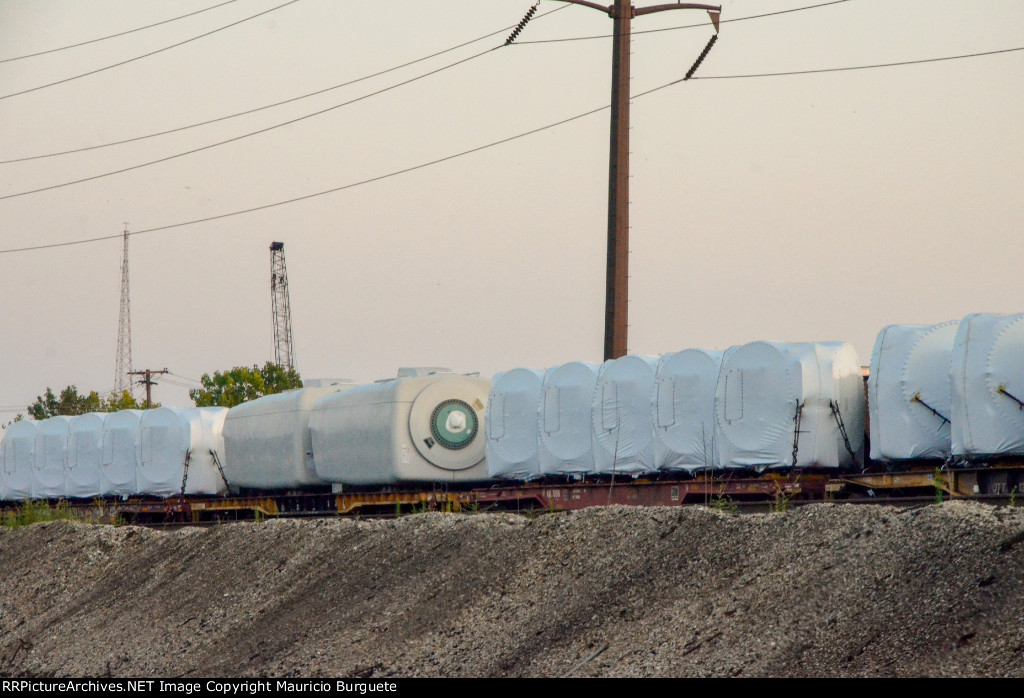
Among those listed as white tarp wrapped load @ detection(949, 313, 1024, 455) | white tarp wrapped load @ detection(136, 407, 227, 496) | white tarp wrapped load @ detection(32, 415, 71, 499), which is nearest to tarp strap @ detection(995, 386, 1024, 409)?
white tarp wrapped load @ detection(949, 313, 1024, 455)

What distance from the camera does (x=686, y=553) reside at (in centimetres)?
1283

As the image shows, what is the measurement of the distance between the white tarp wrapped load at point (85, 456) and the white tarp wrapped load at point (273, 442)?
5511 mm

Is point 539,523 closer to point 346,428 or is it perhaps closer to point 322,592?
point 322,592

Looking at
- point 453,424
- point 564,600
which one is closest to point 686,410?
point 453,424

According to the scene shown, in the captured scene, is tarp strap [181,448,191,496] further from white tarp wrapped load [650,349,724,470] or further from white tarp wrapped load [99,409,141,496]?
white tarp wrapped load [650,349,724,470]

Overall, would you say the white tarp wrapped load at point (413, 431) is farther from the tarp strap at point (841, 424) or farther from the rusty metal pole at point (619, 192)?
the tarp strap at point (841, 424)

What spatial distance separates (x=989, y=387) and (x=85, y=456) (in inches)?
1085

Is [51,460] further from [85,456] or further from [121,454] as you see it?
[121,454]

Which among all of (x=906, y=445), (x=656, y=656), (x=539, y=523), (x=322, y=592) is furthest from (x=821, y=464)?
(x=656, y=656)

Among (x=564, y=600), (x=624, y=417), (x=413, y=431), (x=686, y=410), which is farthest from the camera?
(x=413, y=431)

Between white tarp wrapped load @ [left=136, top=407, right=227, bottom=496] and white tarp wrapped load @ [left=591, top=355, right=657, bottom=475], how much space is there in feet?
50.7

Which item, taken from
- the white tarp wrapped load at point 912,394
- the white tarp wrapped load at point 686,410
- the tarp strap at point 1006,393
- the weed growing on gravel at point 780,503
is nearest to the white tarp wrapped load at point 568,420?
the white tarp wrapped load at point 686,410

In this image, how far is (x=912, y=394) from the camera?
59.7 ft
